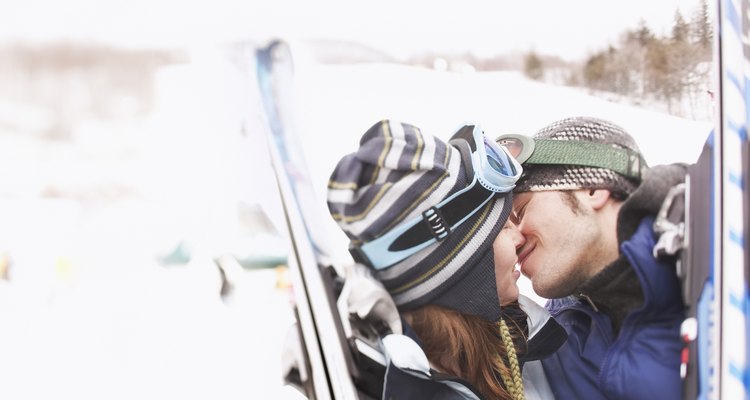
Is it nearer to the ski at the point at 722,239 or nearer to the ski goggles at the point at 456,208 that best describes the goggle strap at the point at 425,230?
the ski goggles at the point at 456,208

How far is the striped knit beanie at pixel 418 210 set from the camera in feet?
2.31

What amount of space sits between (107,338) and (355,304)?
150 centimetres

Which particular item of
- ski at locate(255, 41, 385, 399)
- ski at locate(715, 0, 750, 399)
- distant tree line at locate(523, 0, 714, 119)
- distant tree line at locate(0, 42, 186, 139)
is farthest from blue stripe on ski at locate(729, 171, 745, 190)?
distant tree line at locate(0, 42, 186, 139)

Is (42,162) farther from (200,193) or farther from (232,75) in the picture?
(232,75)

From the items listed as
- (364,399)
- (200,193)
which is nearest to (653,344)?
(364,399)

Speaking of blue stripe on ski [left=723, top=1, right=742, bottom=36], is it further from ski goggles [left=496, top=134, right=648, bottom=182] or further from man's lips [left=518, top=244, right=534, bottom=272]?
man's lips [left=518, top=244, right=534, bottom=272]

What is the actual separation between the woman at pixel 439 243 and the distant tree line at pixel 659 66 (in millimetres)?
236

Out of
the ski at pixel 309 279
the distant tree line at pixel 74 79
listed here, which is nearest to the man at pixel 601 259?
the ski at pixel 309 279

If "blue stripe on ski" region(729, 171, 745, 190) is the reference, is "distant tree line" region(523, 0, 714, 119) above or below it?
above

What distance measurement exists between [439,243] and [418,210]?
0.05m

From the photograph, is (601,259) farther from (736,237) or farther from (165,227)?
(165,227)

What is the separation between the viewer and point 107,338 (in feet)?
6.44

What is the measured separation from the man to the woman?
0.04m

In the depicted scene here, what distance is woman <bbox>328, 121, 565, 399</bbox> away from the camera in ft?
2.31
